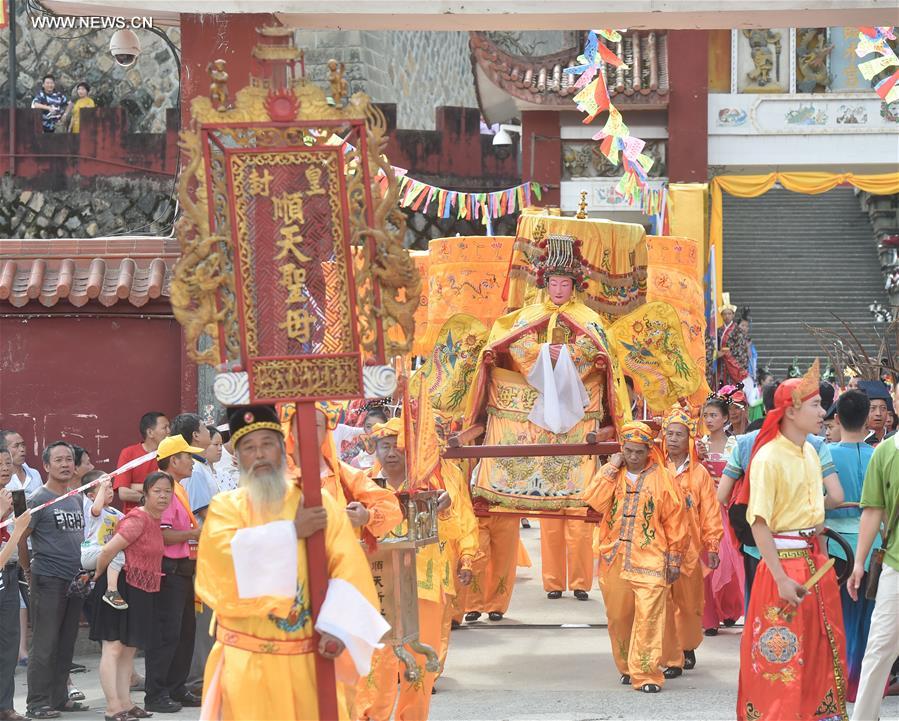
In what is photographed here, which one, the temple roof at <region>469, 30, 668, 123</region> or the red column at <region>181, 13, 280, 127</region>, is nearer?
the red column at <region>181, 13, 280, 127</region>

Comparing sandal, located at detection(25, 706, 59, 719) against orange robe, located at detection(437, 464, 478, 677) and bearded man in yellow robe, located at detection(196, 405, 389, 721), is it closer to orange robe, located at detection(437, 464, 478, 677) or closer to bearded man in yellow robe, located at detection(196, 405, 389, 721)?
orange robe, located at detection(437, 464, 478, 677)

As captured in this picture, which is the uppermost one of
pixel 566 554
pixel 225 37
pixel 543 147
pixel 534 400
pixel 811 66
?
pixel 811 66

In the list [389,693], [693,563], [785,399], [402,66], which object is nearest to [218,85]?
[785,399]

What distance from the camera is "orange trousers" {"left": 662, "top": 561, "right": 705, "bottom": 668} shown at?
30.4ft

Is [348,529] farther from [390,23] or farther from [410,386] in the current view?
[390,23]

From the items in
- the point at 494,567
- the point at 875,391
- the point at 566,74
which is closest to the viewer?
the point at 875,391

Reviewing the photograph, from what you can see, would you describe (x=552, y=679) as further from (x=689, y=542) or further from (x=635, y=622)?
(x=689, y=542)

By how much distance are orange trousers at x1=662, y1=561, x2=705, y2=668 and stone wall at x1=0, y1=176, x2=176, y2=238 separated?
28.4 ft

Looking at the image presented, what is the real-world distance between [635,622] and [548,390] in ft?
4.87

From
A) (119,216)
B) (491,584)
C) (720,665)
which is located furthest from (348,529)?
(119,216)

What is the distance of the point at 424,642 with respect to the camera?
7598 millimetres

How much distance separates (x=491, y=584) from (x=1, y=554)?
4207 millimetres

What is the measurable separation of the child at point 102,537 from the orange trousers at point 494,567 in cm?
324

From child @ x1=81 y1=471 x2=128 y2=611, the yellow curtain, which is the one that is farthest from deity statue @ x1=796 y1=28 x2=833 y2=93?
child @ x1=81 y1=471 x2=128 y2=611
